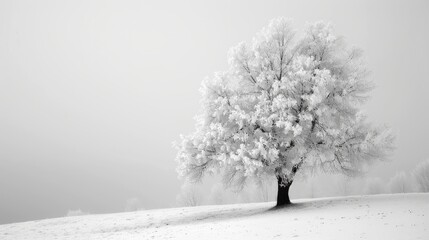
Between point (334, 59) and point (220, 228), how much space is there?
48.2 ft

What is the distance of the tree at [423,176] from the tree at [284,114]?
40.4m

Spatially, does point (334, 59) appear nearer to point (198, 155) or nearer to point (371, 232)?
point (198, 155)

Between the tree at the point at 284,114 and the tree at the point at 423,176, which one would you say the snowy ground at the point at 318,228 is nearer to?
the tree at the point at 284,114

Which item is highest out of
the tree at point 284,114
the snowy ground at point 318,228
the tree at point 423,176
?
the tree at point 284,114

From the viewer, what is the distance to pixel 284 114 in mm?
24281

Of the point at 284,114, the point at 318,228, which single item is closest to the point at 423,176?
the point at 284,114

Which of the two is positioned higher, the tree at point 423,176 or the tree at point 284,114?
the tree at point 284,114

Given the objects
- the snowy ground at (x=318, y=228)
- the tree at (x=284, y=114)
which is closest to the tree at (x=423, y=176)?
the tree at (x=284, y=114)

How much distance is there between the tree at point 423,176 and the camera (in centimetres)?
6059

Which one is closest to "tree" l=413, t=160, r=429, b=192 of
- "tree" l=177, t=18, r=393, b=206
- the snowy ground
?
"tree" l=177, t=18, r=393, b=206

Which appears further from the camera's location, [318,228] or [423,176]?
[423,176]

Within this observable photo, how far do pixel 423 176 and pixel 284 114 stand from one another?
4807 cm

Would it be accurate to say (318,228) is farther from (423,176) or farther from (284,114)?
(423,176)

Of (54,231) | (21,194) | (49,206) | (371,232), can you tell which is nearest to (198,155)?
(54,231)
